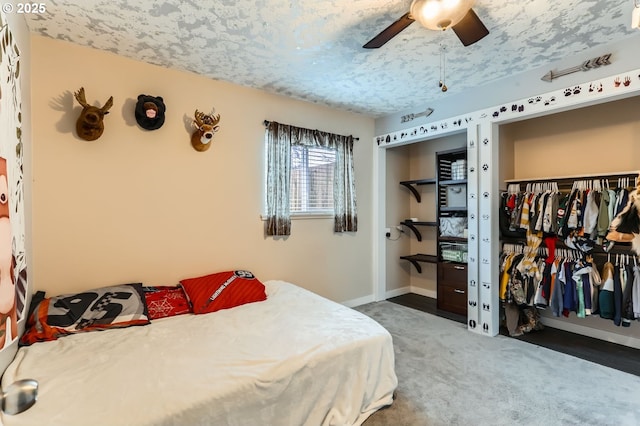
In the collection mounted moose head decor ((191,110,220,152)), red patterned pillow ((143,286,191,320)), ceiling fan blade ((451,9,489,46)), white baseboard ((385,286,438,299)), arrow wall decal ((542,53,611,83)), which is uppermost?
arrow wall decal ((542,53,611,83))

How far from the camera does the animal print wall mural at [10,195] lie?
137cm

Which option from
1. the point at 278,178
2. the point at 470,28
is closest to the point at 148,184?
the point at 278,178

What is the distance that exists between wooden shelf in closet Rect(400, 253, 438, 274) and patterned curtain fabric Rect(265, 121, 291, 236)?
6.55ft

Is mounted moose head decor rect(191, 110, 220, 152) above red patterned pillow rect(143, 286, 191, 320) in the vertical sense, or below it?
above

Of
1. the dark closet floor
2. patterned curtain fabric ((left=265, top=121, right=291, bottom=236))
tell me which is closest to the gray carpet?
the dark closet floor

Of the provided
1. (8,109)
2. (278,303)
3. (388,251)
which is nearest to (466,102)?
(388,251)

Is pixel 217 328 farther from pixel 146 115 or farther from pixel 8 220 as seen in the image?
pixel 146 115

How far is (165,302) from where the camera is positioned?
247 centimetres

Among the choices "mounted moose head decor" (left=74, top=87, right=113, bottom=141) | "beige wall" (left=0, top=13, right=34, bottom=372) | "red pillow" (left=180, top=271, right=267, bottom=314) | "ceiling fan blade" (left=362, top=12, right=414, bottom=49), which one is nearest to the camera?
"ceiling fan blade" (left=362, top=12, right=414, bottom=49)

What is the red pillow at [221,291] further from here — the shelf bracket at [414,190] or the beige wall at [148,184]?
the shelf bracket at [414,190]

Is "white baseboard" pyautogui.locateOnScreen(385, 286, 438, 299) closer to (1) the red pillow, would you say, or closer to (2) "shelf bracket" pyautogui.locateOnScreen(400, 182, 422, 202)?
(2) "shelf bracket" pyautogui.locateOnScreen(400, 182, 422, 202)

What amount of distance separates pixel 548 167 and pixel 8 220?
4.51 meters

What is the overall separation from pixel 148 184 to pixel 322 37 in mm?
1896

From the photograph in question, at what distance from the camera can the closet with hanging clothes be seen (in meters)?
2.60
